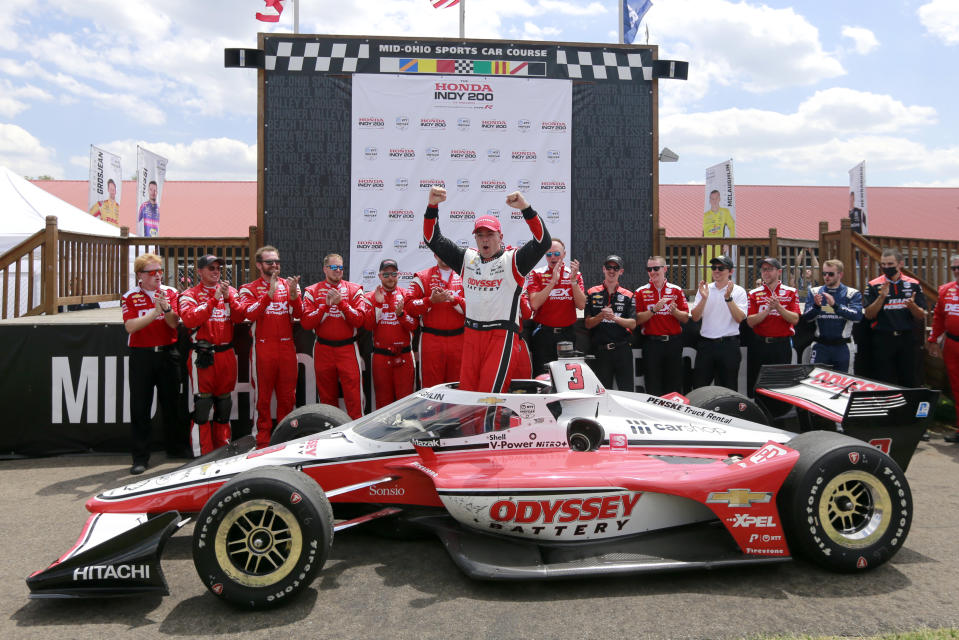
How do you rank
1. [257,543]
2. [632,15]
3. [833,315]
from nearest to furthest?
1. [257,543]
2. [833,315]
3. [632,15]

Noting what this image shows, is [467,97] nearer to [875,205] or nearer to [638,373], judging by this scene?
[638,373]

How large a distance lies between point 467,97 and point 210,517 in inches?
249

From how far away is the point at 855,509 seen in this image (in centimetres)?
371

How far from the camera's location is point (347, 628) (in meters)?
3.14

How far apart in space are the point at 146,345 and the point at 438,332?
2.65 m

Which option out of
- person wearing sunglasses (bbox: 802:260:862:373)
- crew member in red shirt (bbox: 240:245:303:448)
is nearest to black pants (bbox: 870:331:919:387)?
person wearing sunglasses (bbox: 802:260:862:373)

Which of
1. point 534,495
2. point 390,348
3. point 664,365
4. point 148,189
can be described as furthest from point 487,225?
point 148,189

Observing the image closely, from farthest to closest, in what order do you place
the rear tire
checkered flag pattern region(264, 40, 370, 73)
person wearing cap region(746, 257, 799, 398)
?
checkered flag pattern region(264, 40, 370, 73), person wearing cap region(746, 257, 799, 398), the rear tire

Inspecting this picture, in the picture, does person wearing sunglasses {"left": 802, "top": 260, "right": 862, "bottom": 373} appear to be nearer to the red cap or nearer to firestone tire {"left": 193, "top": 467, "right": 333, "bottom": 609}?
the red cap

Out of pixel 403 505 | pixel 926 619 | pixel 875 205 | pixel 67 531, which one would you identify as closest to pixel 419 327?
pixel 403 505

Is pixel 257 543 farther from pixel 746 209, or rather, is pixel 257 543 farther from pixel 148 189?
pixel 746 209

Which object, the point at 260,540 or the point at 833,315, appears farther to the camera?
the point at 833,315

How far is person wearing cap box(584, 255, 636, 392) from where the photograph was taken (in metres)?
6.48

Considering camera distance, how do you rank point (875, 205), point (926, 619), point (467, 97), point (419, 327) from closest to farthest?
point (926, 619), point (419, 327), point (467, 97), point (875, 205)
